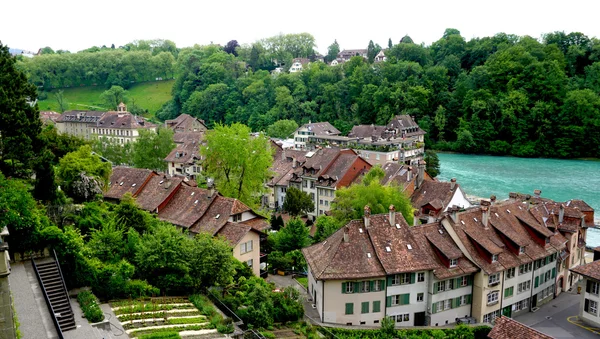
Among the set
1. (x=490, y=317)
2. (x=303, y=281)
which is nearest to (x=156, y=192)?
(x=303, y=281)

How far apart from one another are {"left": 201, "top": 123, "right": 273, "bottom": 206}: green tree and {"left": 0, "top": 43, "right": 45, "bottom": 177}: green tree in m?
19.5

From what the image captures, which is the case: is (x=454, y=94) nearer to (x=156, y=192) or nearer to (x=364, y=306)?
(x=156, y=192)

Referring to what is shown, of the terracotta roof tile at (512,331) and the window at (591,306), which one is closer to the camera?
the terracotta roof tile at (512,331)

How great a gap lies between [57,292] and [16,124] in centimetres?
1144

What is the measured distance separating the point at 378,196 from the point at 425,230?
9657 mm

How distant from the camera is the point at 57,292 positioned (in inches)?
902

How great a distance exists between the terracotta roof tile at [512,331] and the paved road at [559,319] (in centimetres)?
848

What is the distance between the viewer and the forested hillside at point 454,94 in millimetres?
120562

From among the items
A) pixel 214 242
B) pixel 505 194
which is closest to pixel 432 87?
pixel 505 194

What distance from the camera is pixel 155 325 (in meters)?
23.9

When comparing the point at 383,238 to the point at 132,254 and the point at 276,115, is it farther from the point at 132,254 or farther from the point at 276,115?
the point at 276,115

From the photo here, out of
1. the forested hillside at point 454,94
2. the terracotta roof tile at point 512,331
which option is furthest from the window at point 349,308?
the forested hillside at point 454,94

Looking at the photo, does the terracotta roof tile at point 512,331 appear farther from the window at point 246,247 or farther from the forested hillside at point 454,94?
the forested hillside at point 454,94

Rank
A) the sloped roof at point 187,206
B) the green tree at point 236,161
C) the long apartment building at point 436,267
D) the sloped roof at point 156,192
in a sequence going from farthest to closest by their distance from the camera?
the green tree at point 236,161 → the sloped roof at point 156,192 → the sloped roof at point 187,206 → the long apartment building at point 436,267
